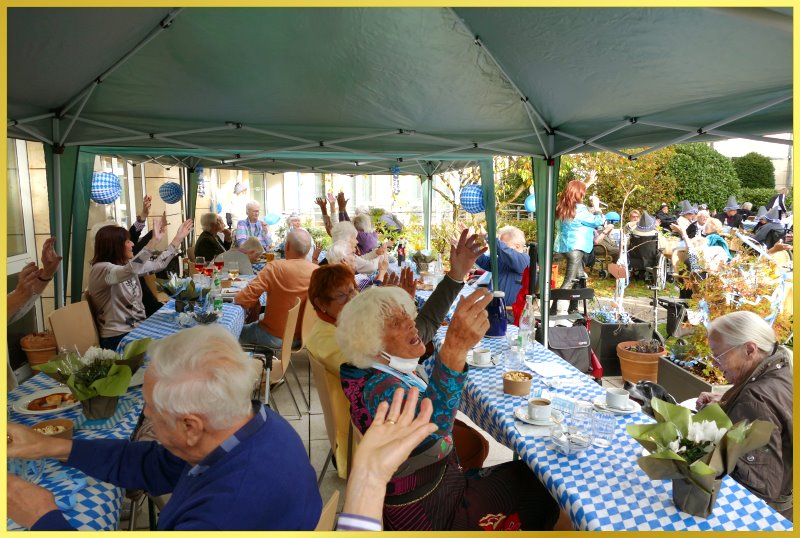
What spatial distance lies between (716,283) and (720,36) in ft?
9.05

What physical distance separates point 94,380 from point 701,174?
21616mm

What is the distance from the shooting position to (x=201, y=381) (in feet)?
4.39

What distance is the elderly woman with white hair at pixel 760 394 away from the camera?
202 cm

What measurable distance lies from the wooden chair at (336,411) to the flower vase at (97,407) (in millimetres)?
899

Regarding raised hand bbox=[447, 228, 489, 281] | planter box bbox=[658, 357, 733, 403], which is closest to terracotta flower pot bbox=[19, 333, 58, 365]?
raised hand bbox=[447, 228, 489, 281]

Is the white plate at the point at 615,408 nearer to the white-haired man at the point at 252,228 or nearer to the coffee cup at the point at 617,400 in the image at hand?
the coffee cup at the point at 617,400

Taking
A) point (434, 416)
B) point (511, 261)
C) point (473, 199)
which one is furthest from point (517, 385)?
point (473, 199)

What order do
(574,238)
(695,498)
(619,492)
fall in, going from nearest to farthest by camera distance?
(695,498) → (619,492) → (574,238)

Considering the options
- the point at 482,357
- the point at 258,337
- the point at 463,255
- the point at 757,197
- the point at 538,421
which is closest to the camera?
the point at 538,421

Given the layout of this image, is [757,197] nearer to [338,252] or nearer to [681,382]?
[681,382]

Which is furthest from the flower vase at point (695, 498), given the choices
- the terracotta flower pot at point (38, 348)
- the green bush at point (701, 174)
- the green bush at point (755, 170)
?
the green bush at point (755, 170)

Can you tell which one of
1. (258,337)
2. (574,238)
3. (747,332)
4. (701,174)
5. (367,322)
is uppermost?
(701,174)

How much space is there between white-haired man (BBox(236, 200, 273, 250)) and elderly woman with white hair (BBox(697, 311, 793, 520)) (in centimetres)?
718

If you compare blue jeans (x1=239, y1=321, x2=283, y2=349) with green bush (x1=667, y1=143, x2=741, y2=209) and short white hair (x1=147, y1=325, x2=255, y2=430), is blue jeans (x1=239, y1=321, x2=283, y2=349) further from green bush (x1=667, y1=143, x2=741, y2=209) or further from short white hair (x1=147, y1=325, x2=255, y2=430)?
green bush (x1=667, y1=143, x2=741, y2=209)
